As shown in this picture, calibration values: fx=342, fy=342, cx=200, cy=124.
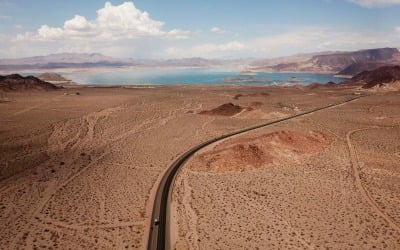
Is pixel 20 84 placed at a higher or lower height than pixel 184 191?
higher

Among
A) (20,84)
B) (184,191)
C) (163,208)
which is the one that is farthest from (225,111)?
(20,84)

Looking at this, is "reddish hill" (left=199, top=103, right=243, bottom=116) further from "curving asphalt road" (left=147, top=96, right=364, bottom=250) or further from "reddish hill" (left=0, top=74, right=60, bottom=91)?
"reddish hill" (left=0, top=74, right=60, bottom=91)

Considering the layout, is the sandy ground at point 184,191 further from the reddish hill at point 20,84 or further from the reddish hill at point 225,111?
the reddish hill at point 20,84

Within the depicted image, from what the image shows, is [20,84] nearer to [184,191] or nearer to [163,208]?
[184,191]

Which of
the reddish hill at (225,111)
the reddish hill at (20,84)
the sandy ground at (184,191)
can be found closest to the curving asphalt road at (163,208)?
the sandy ground at (184,191)

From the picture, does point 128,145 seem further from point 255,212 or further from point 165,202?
point 255,212

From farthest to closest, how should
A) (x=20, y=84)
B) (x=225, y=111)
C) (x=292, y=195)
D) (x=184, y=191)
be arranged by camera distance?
1. (x=20, y=84)
2. (x=225, y=111)
3. (x=184, y=191)
4. (x=292, y=195)

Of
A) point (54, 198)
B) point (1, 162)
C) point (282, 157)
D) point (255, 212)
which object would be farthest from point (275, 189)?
point (1, 162)
